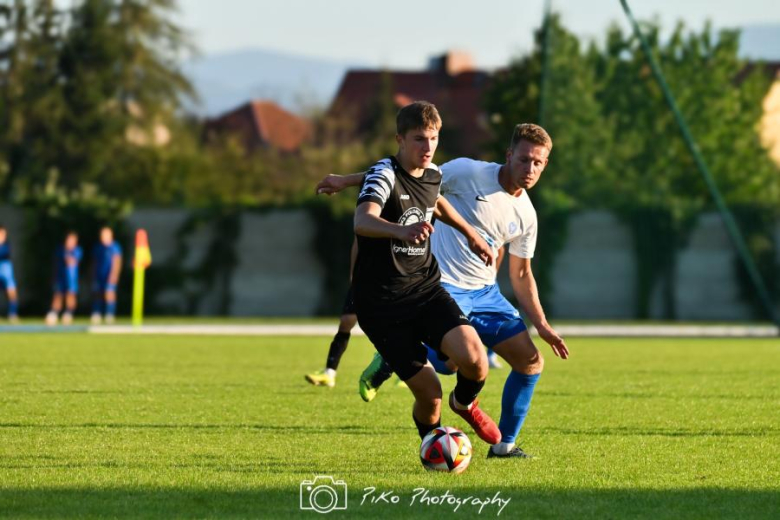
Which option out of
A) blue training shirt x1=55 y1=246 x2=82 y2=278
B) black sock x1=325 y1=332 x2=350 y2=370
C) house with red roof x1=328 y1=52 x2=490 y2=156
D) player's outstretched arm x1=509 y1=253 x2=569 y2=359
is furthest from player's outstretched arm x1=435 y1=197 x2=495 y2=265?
house with red roof x1=328 y1=52 x2=490 y2=156

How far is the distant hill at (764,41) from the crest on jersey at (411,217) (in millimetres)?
25792

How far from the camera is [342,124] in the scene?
66188mm

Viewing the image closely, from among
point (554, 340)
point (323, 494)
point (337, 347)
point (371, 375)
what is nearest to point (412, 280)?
point (554, 340)

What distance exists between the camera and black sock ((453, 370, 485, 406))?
24.5 ft

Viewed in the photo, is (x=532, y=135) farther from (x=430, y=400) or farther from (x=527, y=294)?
(x=430, y=400)

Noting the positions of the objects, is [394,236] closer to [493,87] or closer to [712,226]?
[712,226]

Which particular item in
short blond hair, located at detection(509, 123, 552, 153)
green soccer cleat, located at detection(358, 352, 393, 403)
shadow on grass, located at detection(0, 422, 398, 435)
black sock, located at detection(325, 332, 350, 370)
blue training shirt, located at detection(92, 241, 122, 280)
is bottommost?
blue training shirt, located at detection(92, 241, 122, 280)

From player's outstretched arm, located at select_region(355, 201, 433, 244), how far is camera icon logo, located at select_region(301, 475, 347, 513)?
126 cm

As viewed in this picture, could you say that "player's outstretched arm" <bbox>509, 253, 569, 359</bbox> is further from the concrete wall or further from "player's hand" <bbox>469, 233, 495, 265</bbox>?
the concrete wall

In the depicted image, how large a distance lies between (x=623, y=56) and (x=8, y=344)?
1408 centimetres

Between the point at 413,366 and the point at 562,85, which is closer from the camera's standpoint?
the point at 413,366

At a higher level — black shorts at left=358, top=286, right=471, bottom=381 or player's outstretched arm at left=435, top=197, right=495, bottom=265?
player's outstretched arm at left=435, top=197, right=495, bottom=265

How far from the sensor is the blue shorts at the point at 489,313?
26.2 ft

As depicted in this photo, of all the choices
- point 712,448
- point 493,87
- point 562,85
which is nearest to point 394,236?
point 712,448
